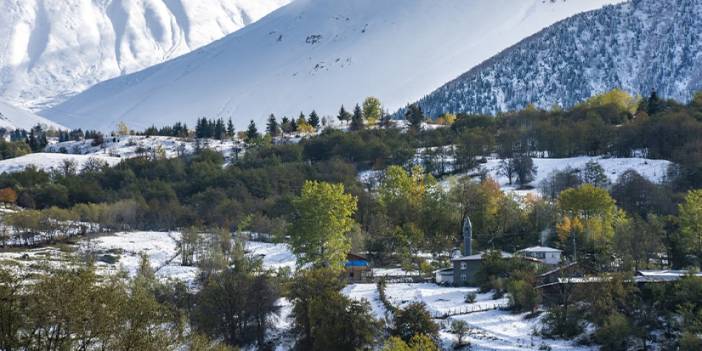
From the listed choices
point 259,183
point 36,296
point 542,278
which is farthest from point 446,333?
point 259,183

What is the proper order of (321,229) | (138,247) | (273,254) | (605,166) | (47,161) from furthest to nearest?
(47,161) → (605,166) → (138,247) → (273,254) → (321,229)

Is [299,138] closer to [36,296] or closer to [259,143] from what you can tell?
[259,143]

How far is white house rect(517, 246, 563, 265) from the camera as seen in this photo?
254 ft

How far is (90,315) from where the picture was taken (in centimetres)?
3509

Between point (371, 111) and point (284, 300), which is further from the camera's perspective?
point (371, 111)

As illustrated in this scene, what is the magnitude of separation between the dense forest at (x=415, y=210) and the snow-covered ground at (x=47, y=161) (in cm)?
588

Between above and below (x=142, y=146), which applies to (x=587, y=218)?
below

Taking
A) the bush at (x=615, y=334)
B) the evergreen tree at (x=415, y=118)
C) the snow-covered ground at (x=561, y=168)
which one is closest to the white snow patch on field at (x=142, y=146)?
the evergreen tree at (x=415, y=118)

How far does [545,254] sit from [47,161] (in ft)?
344

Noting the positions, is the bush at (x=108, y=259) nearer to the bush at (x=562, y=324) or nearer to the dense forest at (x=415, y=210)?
the dense forest at (x=415, y=210)

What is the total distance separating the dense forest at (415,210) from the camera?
5703 centimetres

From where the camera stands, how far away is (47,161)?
534ft

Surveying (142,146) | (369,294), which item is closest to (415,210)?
(369,294)

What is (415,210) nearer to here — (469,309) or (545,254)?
(545,254)
